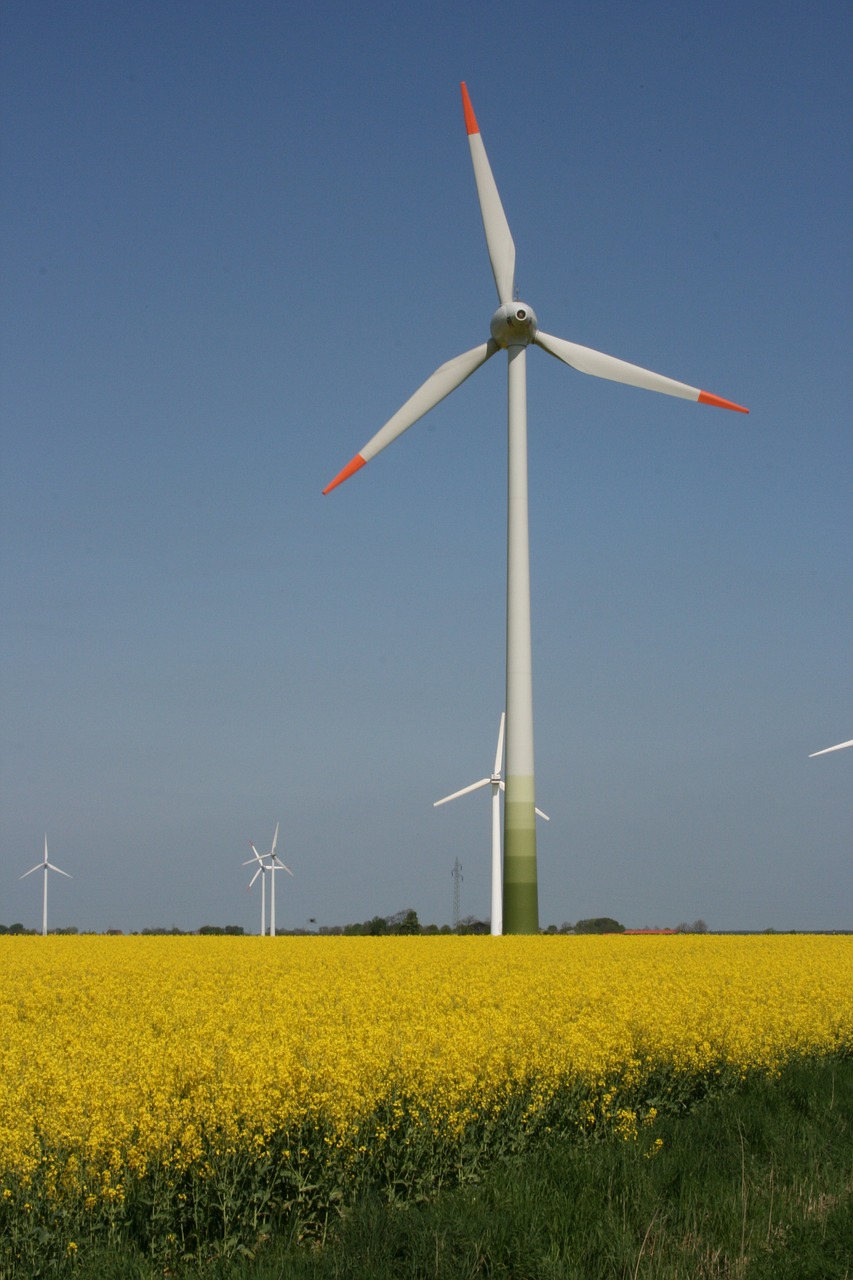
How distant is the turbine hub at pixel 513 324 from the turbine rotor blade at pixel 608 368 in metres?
0.76

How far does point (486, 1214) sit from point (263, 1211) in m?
1.99

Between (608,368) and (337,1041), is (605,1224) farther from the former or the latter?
(608,368)

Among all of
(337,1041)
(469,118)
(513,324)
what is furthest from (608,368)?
(337,1041)

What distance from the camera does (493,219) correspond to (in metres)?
52.8

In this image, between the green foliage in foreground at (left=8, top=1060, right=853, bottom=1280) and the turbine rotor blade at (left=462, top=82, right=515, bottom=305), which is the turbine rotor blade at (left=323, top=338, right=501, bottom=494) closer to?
the turbine rotor blade at (left=462, top=82, right=515, bottom=305)

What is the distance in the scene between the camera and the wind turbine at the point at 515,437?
44.0 meters

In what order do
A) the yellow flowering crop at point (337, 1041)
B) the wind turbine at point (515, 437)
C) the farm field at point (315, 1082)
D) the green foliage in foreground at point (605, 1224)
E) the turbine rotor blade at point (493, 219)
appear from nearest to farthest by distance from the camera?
the green foliage in foreground at point (605, 1224) < the farm field at point (315, 1082) < the yellow flowering crop at point (337, 1041) < the wind turbine at point (515, 437) < the turbine rotor blade at point (493, 219)

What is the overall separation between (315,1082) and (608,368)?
42.2 meters

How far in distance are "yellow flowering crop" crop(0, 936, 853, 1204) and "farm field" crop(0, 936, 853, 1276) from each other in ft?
0.12

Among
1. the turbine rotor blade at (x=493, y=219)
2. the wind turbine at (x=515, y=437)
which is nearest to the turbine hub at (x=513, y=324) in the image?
the wind turbine at (x=515, y=437)

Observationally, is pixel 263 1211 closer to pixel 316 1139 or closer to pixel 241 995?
pixel 316 1139

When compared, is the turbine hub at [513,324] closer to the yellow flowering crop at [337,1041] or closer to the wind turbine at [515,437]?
the wind turbine at [515,437]

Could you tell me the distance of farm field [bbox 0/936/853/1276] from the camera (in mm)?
10188

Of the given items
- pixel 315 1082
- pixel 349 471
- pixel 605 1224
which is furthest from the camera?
pixel 349 471
